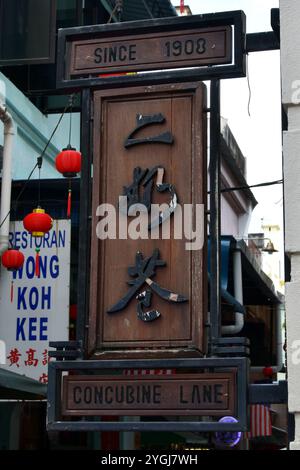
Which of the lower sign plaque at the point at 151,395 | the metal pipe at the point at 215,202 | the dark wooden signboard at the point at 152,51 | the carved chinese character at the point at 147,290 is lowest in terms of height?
the lower sign plaque at the point at 151,395

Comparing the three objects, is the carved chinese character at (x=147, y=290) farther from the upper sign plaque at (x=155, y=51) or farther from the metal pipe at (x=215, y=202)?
the upper sign plaque at (x=155, y=51)

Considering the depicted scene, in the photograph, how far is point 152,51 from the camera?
6266 mm

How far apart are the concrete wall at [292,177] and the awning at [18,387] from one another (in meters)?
5.37

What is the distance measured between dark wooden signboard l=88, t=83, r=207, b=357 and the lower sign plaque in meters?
0.21

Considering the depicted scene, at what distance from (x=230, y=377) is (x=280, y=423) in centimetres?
2147

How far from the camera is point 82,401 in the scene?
5891 millimetres

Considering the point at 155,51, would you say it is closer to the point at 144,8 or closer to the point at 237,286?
the point at 237,286

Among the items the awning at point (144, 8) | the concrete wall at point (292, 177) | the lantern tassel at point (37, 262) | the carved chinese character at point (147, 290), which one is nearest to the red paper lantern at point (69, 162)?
the lantern tassel at point (37, 262)

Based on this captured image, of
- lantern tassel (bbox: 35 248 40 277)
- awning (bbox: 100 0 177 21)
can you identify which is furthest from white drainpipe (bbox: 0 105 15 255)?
awning (bbox: 100 0 177 21)

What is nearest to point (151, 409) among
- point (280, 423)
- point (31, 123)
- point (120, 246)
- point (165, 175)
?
point (120, 246)

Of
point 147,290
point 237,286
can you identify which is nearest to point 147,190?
point 147,290

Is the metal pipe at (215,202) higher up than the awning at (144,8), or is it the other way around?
the awning at (144,8)

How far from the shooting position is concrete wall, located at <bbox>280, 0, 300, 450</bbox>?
549 cm

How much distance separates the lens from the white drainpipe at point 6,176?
13.0 meters
